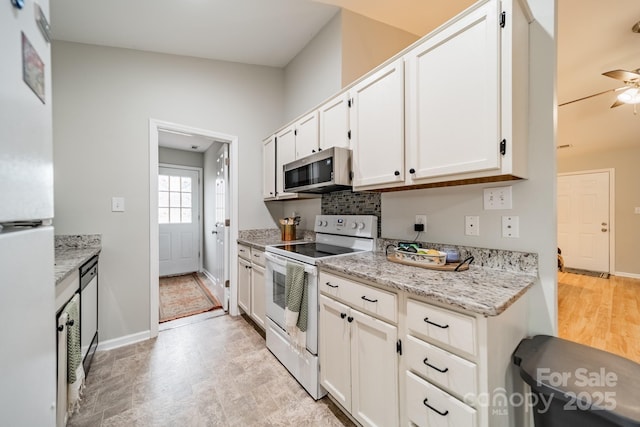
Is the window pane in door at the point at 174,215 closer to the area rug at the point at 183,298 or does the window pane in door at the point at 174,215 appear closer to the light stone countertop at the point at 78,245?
the area rug at the point at 183,298

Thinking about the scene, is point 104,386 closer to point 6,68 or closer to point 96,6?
point 6,68

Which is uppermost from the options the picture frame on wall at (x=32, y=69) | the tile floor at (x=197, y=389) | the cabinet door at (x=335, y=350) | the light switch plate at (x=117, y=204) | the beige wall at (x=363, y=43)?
the beige wall at (x=363, y=43)

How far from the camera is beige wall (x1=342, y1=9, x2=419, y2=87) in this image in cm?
226

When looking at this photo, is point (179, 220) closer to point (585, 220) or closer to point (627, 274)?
point (585, 220)

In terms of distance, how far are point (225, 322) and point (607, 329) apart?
403 cm

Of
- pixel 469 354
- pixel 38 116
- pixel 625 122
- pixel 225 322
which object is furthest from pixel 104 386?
pixel 625 122

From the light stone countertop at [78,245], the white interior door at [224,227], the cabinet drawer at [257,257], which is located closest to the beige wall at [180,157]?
the white interior door at [224,227]

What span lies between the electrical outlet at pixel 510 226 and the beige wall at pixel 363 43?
1667 millimetres

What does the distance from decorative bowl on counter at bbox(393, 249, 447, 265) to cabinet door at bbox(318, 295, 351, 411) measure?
1.51 ft

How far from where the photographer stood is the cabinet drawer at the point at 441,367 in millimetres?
900

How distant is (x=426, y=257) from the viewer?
4.62ft

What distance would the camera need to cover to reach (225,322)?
111 inches

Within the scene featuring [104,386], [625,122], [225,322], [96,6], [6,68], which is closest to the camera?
[6,68]

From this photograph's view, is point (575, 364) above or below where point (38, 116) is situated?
below
